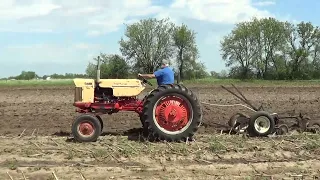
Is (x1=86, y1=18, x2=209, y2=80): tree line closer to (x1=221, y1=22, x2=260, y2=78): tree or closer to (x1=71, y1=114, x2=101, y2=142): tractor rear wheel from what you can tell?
(x1=221, y1=22, x2=260, y2=78): tree

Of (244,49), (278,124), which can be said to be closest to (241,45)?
(244,49)

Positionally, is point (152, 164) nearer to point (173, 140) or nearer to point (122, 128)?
point (173, 140)

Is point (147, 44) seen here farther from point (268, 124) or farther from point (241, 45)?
point (268, 124)

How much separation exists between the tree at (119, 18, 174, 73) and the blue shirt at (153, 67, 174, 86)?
141 feet

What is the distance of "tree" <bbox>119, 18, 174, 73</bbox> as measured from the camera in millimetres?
54969

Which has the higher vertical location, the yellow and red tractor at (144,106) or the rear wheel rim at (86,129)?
the yellow and red tractor at (144,106)

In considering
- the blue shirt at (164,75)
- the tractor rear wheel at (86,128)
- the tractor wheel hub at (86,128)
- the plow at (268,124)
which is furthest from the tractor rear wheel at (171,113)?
the plow at (268,124)

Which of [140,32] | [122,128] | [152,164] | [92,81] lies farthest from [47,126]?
[140,32]

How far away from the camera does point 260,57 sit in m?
59.8

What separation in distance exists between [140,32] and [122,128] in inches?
1825

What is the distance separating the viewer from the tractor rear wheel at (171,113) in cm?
970

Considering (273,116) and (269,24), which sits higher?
(269,24)

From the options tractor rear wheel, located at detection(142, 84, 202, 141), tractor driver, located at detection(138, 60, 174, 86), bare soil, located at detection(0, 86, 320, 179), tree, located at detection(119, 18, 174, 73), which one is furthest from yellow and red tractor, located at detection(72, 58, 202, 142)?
tree, located at detection(119, 18, 174, 73)

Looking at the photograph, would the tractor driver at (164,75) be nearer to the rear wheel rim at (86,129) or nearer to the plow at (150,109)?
the plow at (150,109)
